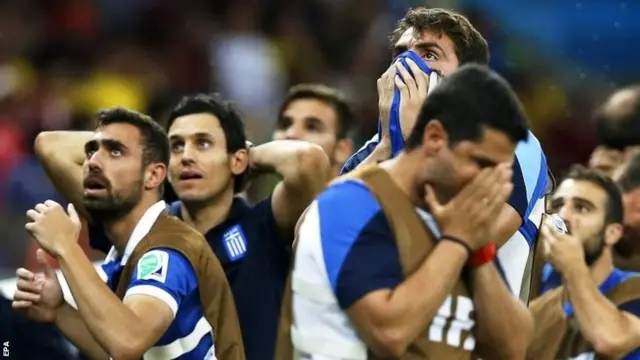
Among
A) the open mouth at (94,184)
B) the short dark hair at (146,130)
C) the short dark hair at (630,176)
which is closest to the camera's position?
the open mouth at (94,184)

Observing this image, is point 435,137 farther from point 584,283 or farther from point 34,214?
point 584,283

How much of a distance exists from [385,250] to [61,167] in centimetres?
255

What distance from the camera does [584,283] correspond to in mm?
5621

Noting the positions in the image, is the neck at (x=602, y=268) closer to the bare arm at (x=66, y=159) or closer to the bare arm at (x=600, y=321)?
the bare arm at (x=600, y=321)

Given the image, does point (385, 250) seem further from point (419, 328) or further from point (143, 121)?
point (143, 121)

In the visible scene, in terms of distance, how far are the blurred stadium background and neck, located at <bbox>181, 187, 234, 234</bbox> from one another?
2.88m

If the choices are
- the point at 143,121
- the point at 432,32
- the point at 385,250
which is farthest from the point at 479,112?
the point at 143,121

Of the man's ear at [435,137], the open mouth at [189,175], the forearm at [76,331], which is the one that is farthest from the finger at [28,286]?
the man's ear at [435,137]

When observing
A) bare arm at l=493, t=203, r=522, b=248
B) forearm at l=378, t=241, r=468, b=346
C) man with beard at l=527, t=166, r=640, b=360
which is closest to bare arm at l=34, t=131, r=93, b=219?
man with beard at l=527, t=166, r=640, b=360

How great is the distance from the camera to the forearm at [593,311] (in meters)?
5.60

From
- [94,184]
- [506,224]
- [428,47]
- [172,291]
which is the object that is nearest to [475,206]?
[506,224]

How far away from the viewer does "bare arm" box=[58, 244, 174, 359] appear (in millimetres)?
4359

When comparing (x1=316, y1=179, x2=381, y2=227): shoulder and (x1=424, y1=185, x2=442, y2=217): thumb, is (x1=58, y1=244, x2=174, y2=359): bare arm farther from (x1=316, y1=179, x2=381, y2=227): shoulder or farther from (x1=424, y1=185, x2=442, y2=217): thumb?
(x1=424, y1=185, x2=442, y2=217): thumb

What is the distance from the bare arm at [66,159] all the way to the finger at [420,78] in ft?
5.93
